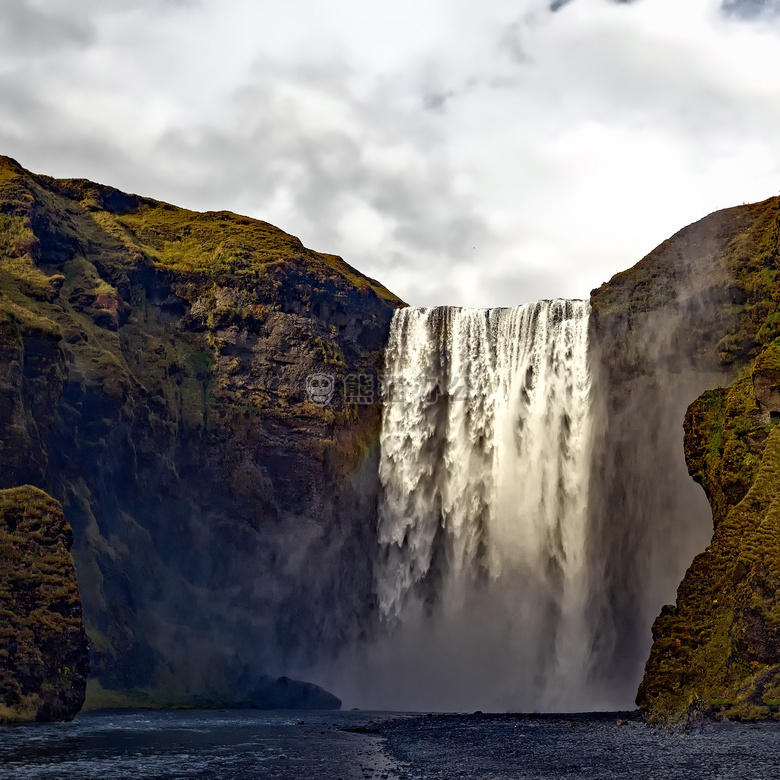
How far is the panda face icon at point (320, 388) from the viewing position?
77.8 m

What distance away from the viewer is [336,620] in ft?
244

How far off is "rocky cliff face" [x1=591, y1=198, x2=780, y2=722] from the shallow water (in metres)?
15.7

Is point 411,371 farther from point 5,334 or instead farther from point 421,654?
point 5,334

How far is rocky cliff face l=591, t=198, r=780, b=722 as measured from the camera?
49250mm

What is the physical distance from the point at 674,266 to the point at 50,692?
47.6m

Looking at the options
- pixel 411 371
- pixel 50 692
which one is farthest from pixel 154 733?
pixel 411 371

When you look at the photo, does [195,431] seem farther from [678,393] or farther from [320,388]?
[678,393]

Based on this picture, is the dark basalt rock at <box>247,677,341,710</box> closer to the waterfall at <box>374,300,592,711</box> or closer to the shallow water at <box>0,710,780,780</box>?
the waterfall at <box>374,300,592,711</box>

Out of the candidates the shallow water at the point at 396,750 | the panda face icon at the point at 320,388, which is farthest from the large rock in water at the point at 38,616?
the panda face icon at the point at 320,388

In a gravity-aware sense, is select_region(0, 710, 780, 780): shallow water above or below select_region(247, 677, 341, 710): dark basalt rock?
above

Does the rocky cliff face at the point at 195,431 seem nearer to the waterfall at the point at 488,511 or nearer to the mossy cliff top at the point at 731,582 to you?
the waterfall at the point at 488,511

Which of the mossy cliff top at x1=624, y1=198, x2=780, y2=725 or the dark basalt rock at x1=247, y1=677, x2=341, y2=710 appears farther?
the dark basalt rock at x1=247, y1=677, x2=341, y2=710

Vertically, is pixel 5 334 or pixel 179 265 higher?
pixel 179 265

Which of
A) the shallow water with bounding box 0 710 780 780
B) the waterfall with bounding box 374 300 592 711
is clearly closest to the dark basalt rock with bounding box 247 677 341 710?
the waterfall with bounding box 374 300 592 711
